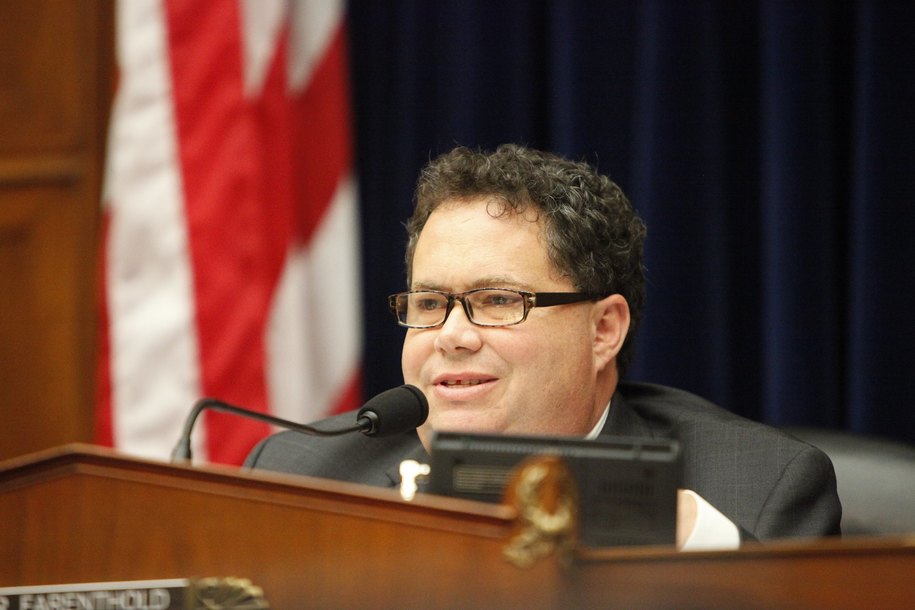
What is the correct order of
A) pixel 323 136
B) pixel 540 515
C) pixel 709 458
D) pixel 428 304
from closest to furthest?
pixel 540 515, pixel 709 458, pixel 428 304, pixel 323 136

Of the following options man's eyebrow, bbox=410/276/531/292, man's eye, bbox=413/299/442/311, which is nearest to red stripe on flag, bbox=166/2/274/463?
man's eye, bbox=413/299/442/311

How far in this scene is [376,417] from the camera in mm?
1657

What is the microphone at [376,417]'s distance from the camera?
1.65m

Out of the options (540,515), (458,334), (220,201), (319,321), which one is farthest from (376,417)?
(319,321)

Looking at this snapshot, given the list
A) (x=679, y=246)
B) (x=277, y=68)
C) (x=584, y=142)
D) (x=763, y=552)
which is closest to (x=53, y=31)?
(x=277, y=68)

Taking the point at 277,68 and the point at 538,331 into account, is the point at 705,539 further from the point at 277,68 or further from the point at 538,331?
the point at 277,68

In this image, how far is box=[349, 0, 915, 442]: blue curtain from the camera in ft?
8.98

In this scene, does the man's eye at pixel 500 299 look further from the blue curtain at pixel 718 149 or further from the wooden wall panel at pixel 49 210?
the wooden wall panel at pixel 49 210

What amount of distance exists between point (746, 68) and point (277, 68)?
4.10 ft

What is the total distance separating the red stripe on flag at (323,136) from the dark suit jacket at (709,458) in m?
0.92

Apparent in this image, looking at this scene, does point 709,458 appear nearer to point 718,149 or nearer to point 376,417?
point 376,417

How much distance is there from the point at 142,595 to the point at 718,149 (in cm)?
219

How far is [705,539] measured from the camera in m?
1.35

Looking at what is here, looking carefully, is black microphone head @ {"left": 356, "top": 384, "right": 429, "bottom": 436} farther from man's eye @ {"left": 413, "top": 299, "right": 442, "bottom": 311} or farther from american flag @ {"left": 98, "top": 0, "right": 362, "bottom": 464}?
american flag @ {"left": 98, "top": 0, "right": 362, "bottom": 464}
